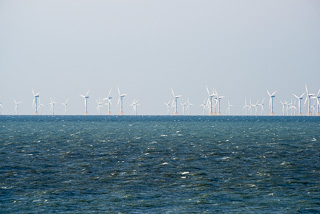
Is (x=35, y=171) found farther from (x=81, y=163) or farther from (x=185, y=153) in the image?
(x=185, y=153)

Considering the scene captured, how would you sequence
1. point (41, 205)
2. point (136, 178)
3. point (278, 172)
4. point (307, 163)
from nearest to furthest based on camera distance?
point (41, 205) → point (136, 178) → point (278, 172) → point (307, 163)

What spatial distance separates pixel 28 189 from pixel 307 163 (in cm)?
2767

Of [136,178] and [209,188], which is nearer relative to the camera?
[209,188]

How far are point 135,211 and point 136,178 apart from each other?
11.9 m

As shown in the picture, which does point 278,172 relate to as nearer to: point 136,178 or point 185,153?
point 136,178

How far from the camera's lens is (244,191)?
3897cm

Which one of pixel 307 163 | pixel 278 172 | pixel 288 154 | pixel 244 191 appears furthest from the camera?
pixel 288 154

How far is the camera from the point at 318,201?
35.5 m

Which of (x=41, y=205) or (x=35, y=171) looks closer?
(x=41, y=205)

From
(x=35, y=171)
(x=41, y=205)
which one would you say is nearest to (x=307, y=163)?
(x=35, y=171)

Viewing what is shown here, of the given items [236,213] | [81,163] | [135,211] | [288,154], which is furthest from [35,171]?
[288,154]

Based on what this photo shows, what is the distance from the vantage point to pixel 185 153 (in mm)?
66125

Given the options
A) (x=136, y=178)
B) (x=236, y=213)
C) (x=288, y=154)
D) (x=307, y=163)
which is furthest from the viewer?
(x=288, y=154)

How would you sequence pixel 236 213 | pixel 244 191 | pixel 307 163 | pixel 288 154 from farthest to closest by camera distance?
1. pixel 288 154
2. pixel 307 163
3. pixel 244 191
4. pixel 236 213
